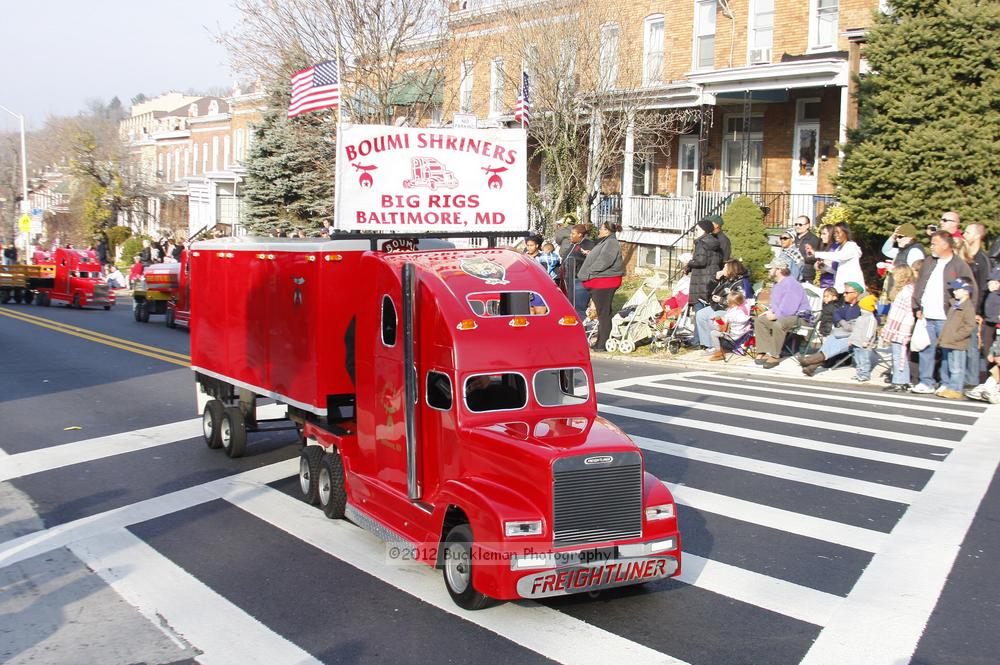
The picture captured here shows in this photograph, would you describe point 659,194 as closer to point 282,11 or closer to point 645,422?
point 282,11

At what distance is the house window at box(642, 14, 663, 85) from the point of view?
3030 centimetres

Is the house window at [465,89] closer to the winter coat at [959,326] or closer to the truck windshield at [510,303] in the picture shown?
the winter coat at [959,326]

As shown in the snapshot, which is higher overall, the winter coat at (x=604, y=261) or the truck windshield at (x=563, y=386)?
the winter coat at (x=604, y=261)

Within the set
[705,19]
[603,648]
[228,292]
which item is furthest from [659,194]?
[603,648]

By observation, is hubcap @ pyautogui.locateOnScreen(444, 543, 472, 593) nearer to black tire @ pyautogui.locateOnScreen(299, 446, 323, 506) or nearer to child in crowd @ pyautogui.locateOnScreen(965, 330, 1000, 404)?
black tire @ pyautogui.locateOnScreen(299, 446, 323, 506)

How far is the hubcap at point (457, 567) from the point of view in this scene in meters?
6.70

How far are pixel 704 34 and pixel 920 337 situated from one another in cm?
1891

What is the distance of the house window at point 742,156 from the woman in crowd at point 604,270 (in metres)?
10.6

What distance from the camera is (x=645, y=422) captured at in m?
12.8

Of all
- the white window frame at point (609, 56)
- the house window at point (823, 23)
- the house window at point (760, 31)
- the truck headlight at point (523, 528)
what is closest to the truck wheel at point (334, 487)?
the truck headlight at point (523, 528)

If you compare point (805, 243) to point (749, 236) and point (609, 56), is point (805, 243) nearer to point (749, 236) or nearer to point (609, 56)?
point (749, 236)

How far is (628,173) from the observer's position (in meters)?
30.9

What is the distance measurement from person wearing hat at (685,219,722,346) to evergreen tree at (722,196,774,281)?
6066 mm

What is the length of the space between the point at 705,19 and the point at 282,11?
41.4ft
